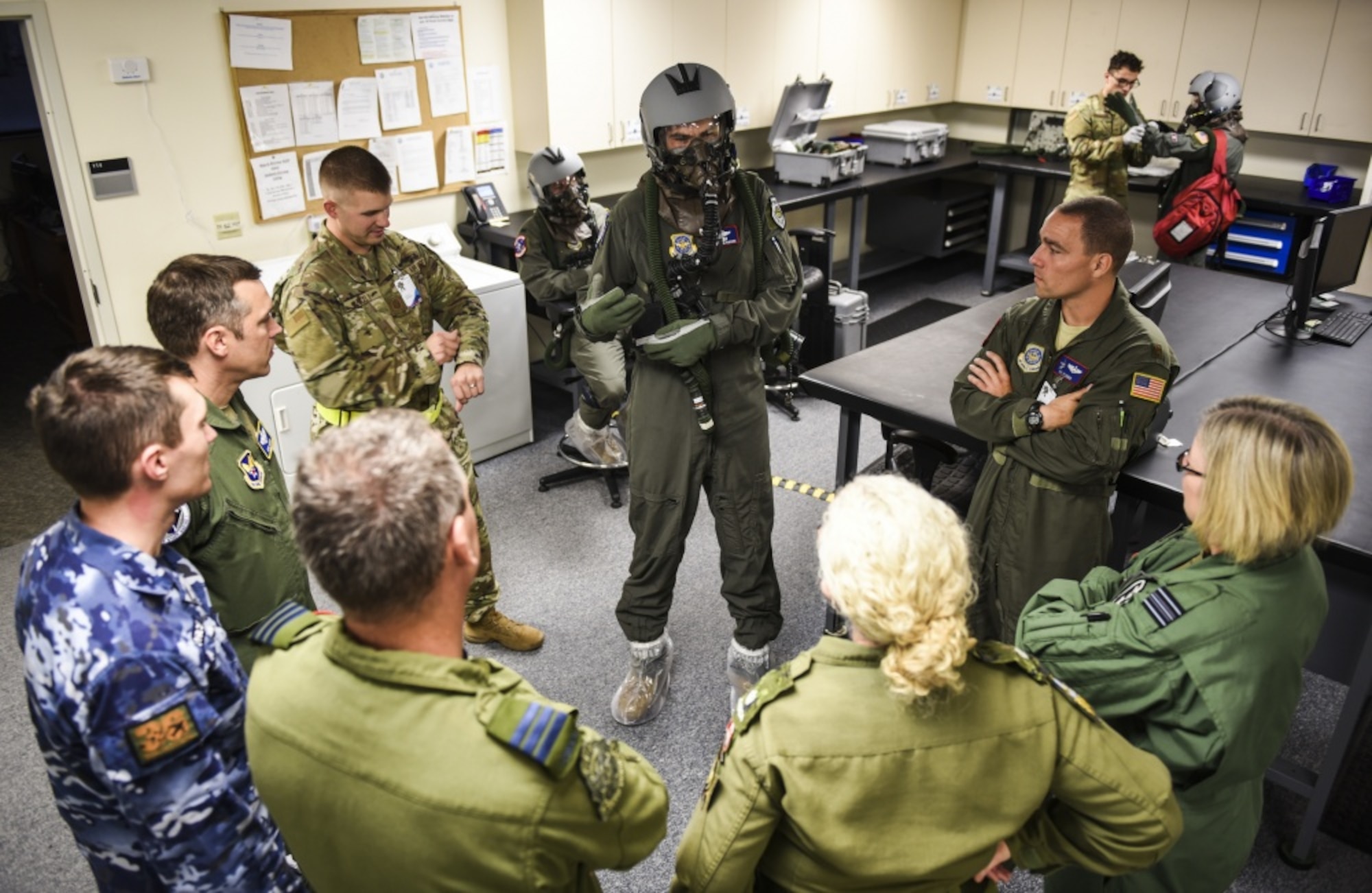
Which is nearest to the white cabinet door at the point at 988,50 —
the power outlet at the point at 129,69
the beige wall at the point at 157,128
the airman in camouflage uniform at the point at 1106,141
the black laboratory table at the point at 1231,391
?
the airman in camouflage uniform at the point at 1106,141

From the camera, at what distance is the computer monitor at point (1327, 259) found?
304 cm

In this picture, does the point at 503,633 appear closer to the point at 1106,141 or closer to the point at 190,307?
the point at 190,307

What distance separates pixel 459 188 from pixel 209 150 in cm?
113

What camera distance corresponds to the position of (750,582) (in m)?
2.56

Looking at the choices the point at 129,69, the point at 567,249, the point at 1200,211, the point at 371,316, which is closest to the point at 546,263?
the point at 567,249

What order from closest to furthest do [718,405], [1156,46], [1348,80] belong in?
1. [718,405]
2. [1348,80]
3. [1156,46]

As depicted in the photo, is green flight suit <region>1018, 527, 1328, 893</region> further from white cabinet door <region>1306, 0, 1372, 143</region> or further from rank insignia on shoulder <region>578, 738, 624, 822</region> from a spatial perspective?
white cabinet door <region>1306, 0, 1372, 143</region>

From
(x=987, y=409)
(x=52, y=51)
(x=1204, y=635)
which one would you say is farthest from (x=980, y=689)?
(x=52, y=51)

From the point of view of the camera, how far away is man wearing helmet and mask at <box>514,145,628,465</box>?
3.59 m

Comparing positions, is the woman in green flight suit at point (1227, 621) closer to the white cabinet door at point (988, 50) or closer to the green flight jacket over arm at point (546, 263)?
the green flight jacket over arm at point (546, 263)

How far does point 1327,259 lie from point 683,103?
2.28 meters

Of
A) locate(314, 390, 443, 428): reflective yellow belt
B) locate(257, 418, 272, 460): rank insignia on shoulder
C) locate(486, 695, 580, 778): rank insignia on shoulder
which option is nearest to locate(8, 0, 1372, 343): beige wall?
locate(314, 390, 443, 428): reflective yellow belt

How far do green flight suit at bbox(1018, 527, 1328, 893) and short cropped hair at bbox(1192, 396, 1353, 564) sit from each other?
0.17 ft

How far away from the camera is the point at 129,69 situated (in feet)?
11.0
